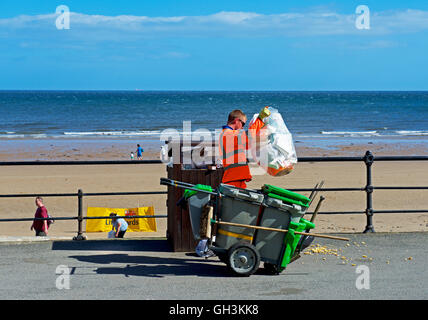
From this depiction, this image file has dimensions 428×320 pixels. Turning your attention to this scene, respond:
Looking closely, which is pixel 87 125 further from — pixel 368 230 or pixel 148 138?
pixel 368 230

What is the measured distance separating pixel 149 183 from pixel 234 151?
15.0 meters

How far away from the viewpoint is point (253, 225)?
6.01 m

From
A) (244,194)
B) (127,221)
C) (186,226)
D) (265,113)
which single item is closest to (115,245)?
(186,226)

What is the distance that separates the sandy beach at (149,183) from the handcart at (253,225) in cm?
676

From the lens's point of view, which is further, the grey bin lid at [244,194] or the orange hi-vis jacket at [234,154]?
Result: the orange hi-vis jacket at [234,154]

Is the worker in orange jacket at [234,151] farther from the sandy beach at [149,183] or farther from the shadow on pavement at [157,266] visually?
the sandy beach at [149,183]

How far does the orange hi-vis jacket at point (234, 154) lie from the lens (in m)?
6.08

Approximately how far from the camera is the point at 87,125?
52406mm

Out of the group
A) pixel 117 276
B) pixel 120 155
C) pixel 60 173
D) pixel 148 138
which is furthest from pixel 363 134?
pixel 117 276

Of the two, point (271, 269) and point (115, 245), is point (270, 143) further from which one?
point (115, 245)

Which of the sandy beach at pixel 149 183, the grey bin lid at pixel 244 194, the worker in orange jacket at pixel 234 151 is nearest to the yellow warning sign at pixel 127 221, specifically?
the sandy beach at pixel 149 183

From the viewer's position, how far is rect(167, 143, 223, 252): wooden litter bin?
6.78 m

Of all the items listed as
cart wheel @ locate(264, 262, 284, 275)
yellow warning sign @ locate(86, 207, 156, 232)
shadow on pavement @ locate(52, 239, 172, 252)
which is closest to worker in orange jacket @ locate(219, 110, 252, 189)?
cart wheel @ locate(264, 262, 284, 275)

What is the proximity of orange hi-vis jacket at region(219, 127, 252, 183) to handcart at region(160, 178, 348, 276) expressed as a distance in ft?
0.82
